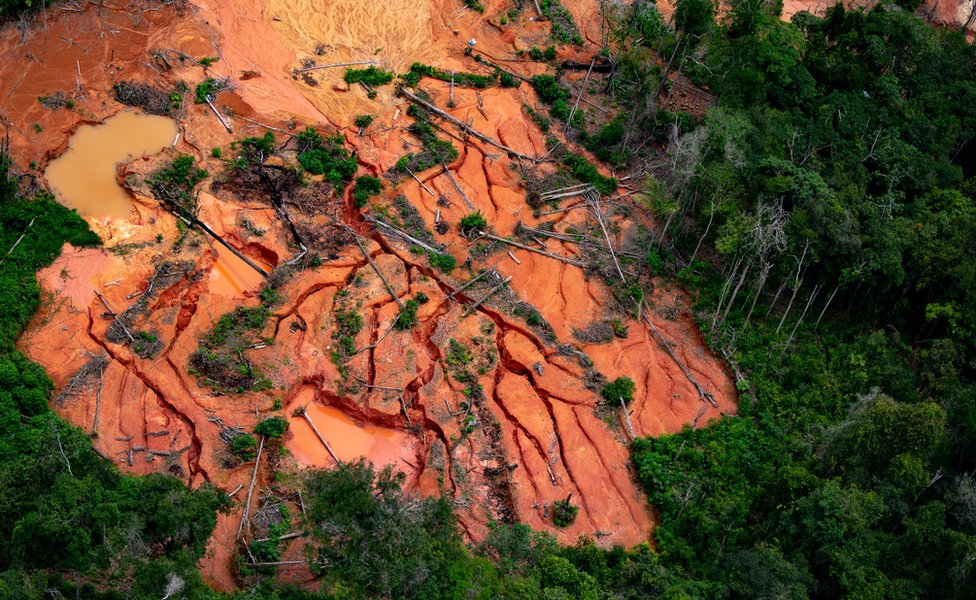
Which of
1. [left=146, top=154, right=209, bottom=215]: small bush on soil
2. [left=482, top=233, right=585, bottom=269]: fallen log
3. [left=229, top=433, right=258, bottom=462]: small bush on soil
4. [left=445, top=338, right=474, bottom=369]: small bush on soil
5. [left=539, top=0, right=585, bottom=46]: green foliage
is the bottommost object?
[left=229, top=433, right=258, bottom=462]: small bush on soil

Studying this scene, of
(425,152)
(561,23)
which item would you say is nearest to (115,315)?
(425,152)

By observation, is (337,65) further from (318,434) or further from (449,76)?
(318,434)

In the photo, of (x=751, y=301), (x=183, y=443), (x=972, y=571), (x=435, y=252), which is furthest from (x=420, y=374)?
(x=972, y=571)

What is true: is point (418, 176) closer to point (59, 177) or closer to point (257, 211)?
point (257, 211)

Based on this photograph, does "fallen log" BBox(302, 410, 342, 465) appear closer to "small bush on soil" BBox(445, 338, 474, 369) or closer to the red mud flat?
the red mud flat

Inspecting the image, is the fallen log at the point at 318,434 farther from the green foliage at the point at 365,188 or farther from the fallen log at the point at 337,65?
the fallen log at the point at 337,65

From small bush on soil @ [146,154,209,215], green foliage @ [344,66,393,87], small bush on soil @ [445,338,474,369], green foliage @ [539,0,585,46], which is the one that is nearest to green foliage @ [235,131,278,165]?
small bush on soil @ [146,154,209,215]
